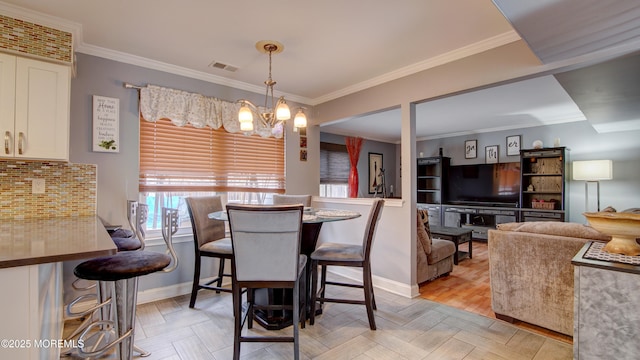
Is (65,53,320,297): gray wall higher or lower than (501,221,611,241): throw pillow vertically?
higher

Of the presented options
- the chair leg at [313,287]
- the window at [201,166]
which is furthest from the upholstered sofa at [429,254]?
the window at [201,166]

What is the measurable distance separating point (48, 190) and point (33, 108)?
66cm

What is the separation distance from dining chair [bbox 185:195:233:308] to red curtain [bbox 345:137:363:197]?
12.3 feet

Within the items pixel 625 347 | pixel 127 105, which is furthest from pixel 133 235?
pixel 625 347

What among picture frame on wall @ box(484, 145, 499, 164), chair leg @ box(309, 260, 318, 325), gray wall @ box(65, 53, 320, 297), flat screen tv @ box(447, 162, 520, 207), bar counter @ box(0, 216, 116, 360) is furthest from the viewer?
picture frame on wall @ box(484, 145, 499, 164)

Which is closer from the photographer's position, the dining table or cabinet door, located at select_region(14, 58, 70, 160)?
cabinet door, located at select_region(14, 58, 70, 160)

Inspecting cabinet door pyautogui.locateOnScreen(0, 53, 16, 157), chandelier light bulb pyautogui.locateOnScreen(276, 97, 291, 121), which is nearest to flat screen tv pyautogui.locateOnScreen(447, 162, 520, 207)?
chandelier light bulb pyautogui.locateOnScreen(276, 97, 291, 121)

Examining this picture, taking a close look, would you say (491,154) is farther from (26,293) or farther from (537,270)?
(26,293)

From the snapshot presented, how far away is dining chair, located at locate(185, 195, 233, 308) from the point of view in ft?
8.60

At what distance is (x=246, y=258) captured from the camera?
1803 mm

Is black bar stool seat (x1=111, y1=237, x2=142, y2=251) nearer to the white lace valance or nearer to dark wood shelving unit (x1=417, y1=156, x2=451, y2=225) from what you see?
the white lace valance

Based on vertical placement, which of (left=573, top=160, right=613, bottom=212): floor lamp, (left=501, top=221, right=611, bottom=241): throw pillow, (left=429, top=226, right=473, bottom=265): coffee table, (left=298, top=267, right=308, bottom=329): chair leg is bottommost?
(left=298, top=267, right=308, bottom=329): chair leg

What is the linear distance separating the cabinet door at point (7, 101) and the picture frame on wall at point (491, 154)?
7.14 m

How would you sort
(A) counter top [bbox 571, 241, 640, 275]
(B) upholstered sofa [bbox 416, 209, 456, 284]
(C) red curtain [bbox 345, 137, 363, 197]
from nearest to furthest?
(A) counter top [bbox 571, 241, 640, 275], (B) upholstered sofa [bbox 416, 209, 456, 284], (C) red curtain [bbox 345, 137, 363, 197]
